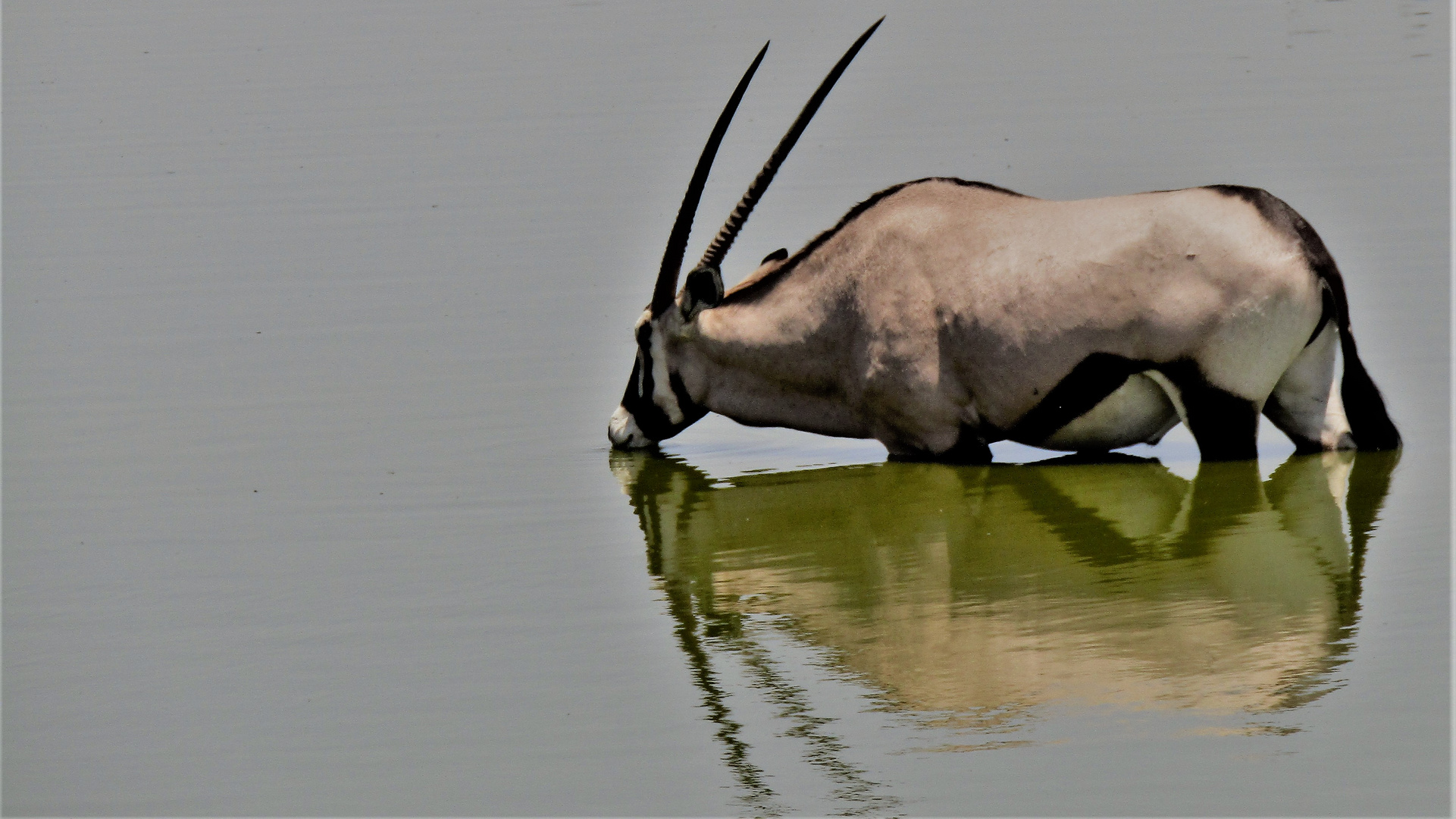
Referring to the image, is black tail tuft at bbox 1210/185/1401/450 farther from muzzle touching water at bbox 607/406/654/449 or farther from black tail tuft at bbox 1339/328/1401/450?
muzzle touching water at bbox 607/406/654/449

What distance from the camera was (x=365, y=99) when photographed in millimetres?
18344

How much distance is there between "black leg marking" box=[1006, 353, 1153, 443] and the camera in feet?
26.5

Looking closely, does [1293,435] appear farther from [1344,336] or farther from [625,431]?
[625,431]

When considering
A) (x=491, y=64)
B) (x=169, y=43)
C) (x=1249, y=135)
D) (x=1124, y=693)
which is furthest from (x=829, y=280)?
(x=169, y=43)

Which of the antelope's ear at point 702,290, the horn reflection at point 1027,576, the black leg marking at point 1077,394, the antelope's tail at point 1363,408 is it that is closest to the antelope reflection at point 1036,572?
the horn reflection at point 1027,576

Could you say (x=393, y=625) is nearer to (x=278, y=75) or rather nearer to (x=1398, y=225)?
(x=1398, y=225)

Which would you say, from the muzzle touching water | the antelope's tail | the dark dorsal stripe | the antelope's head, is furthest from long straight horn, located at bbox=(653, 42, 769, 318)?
the antelope's tail

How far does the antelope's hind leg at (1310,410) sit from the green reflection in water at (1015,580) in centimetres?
9

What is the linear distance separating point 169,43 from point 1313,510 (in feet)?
57.3

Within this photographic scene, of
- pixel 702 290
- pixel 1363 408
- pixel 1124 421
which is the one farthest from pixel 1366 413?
pixel 702 290

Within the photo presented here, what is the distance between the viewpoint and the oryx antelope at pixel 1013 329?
7.90 meters

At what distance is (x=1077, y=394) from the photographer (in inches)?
324

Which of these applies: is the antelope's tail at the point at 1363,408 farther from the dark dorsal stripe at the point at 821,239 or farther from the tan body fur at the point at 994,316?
the dark dorsal stripe at the point at 821,239

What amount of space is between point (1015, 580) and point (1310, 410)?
6.73 feet
